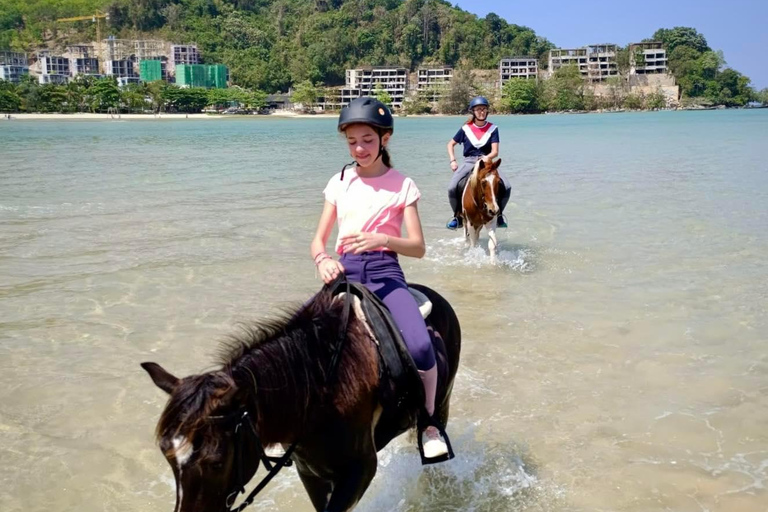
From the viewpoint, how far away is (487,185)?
10.4 metres

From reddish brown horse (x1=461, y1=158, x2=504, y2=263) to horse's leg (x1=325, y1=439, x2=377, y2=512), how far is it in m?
7.77

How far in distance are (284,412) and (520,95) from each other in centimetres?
18784

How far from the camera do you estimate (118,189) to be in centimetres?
1934

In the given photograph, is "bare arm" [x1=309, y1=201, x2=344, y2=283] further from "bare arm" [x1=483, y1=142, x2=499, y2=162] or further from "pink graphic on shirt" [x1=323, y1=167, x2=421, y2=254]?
"bare arm" [x1=483, y1=142, x2=499, y2=162]

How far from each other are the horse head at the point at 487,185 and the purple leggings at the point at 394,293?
23.3 feet

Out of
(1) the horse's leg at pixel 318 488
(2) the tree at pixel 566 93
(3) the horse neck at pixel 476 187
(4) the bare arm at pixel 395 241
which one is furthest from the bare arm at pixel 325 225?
(2) the tree at pixel 566 93

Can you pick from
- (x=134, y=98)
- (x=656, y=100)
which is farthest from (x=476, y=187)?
(x=656, y=100)

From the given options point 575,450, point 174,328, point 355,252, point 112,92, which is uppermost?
point 112,92

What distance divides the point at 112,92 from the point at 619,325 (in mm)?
141644

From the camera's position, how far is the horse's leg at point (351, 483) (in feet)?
9.43

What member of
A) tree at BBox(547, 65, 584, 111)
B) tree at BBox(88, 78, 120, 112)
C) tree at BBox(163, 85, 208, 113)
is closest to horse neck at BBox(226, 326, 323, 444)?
tree at BBox(88, 78, 120, 112)

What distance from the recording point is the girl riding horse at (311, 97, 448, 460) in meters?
3.30

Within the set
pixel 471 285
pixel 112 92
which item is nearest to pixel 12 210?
pixel 471 285

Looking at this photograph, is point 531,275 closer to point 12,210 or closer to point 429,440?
point 429,440
